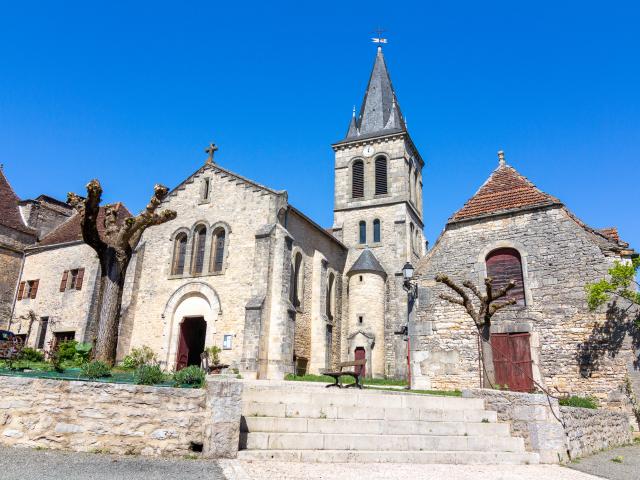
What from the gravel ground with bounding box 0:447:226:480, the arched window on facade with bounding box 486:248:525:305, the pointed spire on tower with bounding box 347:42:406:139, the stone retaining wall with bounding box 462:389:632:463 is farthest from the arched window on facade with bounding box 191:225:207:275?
the pointed spire on tower with bounding box 347:42:406:139

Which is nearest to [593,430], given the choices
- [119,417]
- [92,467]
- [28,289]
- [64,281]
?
[119,417]

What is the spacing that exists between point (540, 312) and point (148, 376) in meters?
11.5

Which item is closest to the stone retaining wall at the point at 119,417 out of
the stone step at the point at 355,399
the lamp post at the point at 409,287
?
the stone step at the point at 355,399

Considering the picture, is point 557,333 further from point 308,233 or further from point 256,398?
point 308,233

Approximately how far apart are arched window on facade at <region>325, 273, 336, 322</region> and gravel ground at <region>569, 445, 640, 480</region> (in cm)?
1712

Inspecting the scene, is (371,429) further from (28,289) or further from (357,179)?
(357,179)

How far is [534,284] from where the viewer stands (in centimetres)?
1477

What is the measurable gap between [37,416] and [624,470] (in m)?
9.68

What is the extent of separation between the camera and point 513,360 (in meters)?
14.5

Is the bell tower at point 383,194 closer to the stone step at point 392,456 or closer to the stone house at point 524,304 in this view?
the stone house at point 524,304

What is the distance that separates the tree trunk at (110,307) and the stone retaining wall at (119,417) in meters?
5.37

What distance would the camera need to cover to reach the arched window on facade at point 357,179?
35.3 m

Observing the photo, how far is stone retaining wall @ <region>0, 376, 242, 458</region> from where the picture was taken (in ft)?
23.9

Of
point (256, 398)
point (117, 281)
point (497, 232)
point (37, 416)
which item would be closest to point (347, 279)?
point (497, 232)
